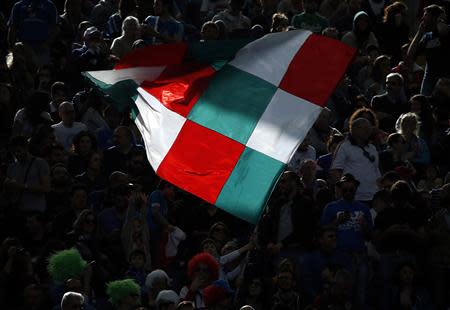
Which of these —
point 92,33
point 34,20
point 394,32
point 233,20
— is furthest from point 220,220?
point 394,32

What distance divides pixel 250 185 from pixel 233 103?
1155mm

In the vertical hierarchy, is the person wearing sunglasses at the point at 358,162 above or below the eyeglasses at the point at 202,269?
above

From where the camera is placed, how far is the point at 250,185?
1563cm

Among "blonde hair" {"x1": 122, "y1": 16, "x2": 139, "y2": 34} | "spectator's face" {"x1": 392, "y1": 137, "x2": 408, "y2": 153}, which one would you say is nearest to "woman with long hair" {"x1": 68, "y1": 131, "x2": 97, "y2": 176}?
"spectator's face" {"x1": 392, "y1": 137, "x2": 408, "y2": 153}

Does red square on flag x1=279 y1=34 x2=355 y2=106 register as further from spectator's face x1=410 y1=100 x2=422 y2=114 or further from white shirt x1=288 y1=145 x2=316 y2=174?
spectator's face x1=410 y1=100 x2=422 y2=114

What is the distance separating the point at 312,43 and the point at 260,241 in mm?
3141

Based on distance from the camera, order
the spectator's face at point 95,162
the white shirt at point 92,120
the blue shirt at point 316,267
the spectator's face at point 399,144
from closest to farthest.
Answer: the blue shirt at point 316,267 < the spectator's face at point 95,162 < the spectator's face at point 399,144 < the white shirt at point 92,120

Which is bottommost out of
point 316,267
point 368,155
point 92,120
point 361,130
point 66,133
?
point 92,120

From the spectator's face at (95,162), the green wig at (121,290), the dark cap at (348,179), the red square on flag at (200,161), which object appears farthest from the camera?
the spectator's face at (95,162)

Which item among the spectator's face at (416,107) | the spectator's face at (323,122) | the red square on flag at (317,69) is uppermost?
the red square on flag at (317,69)

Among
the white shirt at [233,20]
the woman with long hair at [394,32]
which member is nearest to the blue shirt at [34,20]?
the white shirt at [233,20]

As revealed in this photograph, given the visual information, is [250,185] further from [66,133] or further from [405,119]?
[66,133]

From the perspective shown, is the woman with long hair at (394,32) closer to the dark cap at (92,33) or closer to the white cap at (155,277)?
the dark cap at (92,33)

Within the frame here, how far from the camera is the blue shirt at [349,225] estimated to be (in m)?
18.9
